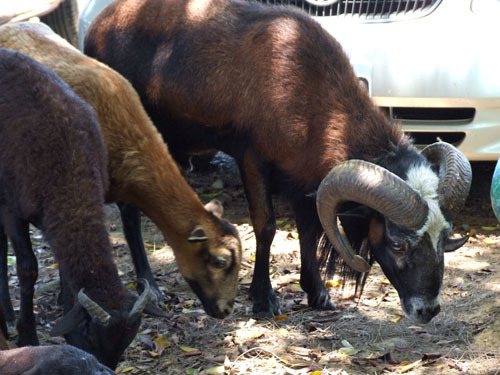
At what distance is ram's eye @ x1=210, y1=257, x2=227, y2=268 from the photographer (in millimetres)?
6324

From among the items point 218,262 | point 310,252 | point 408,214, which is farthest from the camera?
point 310,252

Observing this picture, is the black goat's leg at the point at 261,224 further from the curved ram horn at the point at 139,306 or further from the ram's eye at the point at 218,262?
the curved ram horn at the point at 139,306

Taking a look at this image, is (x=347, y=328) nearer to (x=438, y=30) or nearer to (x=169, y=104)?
(x=169, y=104)

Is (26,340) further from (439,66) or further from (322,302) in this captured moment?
(439,66)

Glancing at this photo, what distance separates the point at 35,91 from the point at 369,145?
8.36ft

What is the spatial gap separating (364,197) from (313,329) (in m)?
1.40

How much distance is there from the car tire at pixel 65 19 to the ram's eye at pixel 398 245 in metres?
7.32

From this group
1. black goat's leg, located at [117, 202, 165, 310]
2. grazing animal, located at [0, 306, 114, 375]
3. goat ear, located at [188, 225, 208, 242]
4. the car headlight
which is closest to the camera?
grazing animal, located at [0, 306, 114, 375]

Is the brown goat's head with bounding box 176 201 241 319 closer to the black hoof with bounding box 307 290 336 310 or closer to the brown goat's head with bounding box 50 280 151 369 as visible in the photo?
the black hoof with bounding box 307 290 336 310

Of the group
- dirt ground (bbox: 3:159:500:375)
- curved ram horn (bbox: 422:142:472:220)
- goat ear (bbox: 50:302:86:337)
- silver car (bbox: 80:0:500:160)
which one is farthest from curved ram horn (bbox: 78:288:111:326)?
silver car (bbox: 80:0:500:160)

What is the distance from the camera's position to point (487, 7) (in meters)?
8.14

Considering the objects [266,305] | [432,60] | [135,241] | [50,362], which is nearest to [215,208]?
[266,305]

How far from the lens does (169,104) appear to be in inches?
292

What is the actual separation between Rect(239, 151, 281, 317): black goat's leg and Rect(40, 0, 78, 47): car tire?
5.85 metres
